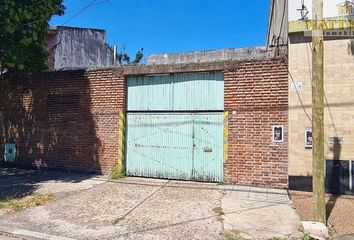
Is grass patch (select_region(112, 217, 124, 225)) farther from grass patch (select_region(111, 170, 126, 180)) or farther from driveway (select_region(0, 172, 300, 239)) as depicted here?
grass patch (select_region(111, 170, 126, 180))

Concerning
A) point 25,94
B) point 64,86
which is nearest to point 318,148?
point 64,86

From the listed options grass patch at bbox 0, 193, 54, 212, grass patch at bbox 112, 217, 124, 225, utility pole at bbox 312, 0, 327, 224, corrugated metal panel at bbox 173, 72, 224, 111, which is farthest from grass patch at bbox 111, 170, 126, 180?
utility pole at bbox 312, 0, 327, 224

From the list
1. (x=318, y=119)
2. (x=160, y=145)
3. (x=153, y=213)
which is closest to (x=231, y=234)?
(x=153, y=213)

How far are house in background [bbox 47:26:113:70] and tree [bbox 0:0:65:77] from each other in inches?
293

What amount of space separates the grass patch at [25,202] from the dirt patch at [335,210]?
5.64 m

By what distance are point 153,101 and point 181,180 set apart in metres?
2.57

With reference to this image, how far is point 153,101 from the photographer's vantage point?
1052cm

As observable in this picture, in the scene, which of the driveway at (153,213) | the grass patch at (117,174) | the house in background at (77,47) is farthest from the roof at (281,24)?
the house in background at (77,47)

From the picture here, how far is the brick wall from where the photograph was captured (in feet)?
35.8

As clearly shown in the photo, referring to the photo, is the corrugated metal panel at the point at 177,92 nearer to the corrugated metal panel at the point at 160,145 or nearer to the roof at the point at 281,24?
the corrugated metal panel at the point at 160,145

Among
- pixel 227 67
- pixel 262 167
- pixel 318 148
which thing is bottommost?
pixel 262 167

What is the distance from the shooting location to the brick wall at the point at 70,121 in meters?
10.9

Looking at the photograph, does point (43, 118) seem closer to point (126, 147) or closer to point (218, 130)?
point (126, 147)

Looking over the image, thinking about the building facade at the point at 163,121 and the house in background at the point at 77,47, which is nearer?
the building facade at the point at 163,121
